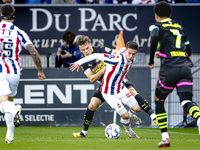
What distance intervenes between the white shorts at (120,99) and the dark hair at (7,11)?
219 cm

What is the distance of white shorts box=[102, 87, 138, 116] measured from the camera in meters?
7.00

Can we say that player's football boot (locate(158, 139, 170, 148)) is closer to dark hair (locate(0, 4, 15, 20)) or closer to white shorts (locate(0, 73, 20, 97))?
white shorts (locate(0, 73, 20, 97))

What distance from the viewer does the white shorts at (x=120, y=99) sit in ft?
23.0

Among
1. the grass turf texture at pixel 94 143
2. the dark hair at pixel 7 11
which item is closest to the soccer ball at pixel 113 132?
the grass turf texture at pixel 94 143

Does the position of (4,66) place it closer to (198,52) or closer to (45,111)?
(45,111)

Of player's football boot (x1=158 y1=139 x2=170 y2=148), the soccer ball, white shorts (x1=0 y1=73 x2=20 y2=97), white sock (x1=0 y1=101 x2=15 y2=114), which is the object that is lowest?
the soccer ball

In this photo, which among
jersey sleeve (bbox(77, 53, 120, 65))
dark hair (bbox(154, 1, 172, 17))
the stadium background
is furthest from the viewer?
the stadium background

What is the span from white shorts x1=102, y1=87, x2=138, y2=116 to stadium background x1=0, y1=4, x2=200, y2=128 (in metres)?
3.74

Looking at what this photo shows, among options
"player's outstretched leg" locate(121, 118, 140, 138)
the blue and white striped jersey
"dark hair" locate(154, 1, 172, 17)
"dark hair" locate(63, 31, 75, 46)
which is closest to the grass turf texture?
"player's outstretched leg" locate(121, 118, 140, 138)

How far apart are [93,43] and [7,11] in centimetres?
602

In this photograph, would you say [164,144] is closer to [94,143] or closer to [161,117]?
[161,117]

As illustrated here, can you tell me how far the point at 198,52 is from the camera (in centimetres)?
1188

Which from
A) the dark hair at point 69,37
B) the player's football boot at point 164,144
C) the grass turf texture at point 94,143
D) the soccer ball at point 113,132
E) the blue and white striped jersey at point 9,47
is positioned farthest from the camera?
the dark hair at point 69,37

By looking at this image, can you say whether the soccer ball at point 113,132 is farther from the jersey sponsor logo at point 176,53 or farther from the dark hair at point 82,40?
the jersey sponsor logo at point 176,53
